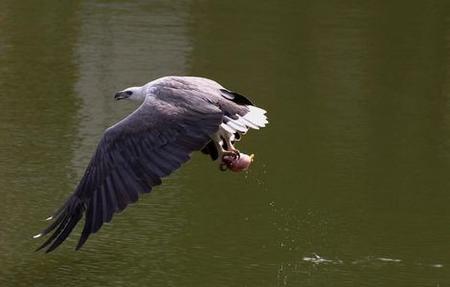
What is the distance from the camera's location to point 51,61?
1419cm

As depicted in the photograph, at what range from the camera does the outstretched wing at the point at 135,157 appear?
7.71m

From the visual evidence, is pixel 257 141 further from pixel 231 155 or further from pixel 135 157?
pixel 135 157

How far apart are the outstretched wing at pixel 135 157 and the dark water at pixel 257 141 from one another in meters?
0.87

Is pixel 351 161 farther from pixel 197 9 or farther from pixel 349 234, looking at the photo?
pixel 197 9

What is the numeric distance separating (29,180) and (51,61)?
3932 millimetres

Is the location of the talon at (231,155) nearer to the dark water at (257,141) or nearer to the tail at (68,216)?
the dark water at (257,141)

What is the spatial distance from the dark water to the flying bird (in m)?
Answer: 0.87

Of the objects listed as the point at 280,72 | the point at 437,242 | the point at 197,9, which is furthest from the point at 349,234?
the point at 197,9

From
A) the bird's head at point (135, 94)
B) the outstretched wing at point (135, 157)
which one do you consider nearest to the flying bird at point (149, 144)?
the outstretched wing at point (135, 157)

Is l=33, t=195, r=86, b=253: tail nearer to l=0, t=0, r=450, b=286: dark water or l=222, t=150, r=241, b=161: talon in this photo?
l=0, t=0, r=450, b=286: dark water

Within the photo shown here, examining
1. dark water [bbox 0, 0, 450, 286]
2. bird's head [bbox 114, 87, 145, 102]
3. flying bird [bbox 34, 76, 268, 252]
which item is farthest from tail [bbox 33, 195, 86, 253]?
bird's head [bbox 114, 87, 145, 102]

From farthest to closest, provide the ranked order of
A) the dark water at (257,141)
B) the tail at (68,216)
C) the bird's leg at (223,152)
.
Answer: the dark water at (257,141)
the bird's leg at (223,152)
the tail at (68,216)

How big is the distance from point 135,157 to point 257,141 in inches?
161

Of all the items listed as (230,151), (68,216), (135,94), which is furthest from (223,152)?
(68,216)
